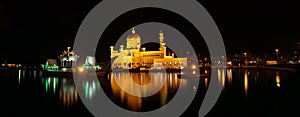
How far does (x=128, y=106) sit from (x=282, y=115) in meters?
4.61

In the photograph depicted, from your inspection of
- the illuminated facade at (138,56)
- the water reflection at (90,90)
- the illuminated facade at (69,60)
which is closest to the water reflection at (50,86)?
the water reflection at (90,90)

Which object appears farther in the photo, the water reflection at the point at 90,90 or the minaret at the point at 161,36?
the minaret at the point at 161,36

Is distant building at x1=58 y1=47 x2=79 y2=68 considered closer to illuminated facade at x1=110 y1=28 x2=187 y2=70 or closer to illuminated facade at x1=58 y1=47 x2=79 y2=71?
illuminated facade at x1=58 y1=47 x2=79 y2=71

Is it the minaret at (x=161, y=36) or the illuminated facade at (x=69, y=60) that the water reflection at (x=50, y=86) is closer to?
the illuminated facade at (x=69, y=60)

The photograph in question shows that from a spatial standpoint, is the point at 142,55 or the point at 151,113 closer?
the point at 151,113

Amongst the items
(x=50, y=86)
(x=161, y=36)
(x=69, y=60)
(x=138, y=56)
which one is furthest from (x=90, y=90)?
(x=161, y=36)

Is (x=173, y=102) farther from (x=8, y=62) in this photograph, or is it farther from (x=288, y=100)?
(x=8, y=62)

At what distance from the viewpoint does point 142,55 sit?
6869cm

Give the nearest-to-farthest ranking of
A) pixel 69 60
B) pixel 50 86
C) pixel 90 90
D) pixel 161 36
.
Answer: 1. pixel 90 90
2. pixel 50 86
3. pixel 69 60
4. pixel 161 36

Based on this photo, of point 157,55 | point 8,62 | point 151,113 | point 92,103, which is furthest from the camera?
point 8,62

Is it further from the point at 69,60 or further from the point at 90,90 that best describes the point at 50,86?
the point at 69,60

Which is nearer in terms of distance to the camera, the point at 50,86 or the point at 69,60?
the point at 50,86

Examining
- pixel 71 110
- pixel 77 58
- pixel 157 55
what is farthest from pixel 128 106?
pixel 157 55

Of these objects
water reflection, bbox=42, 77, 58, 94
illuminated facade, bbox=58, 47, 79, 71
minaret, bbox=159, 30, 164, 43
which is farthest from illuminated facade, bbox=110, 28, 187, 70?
water reflection, bbox=42, 77, 58, 94
